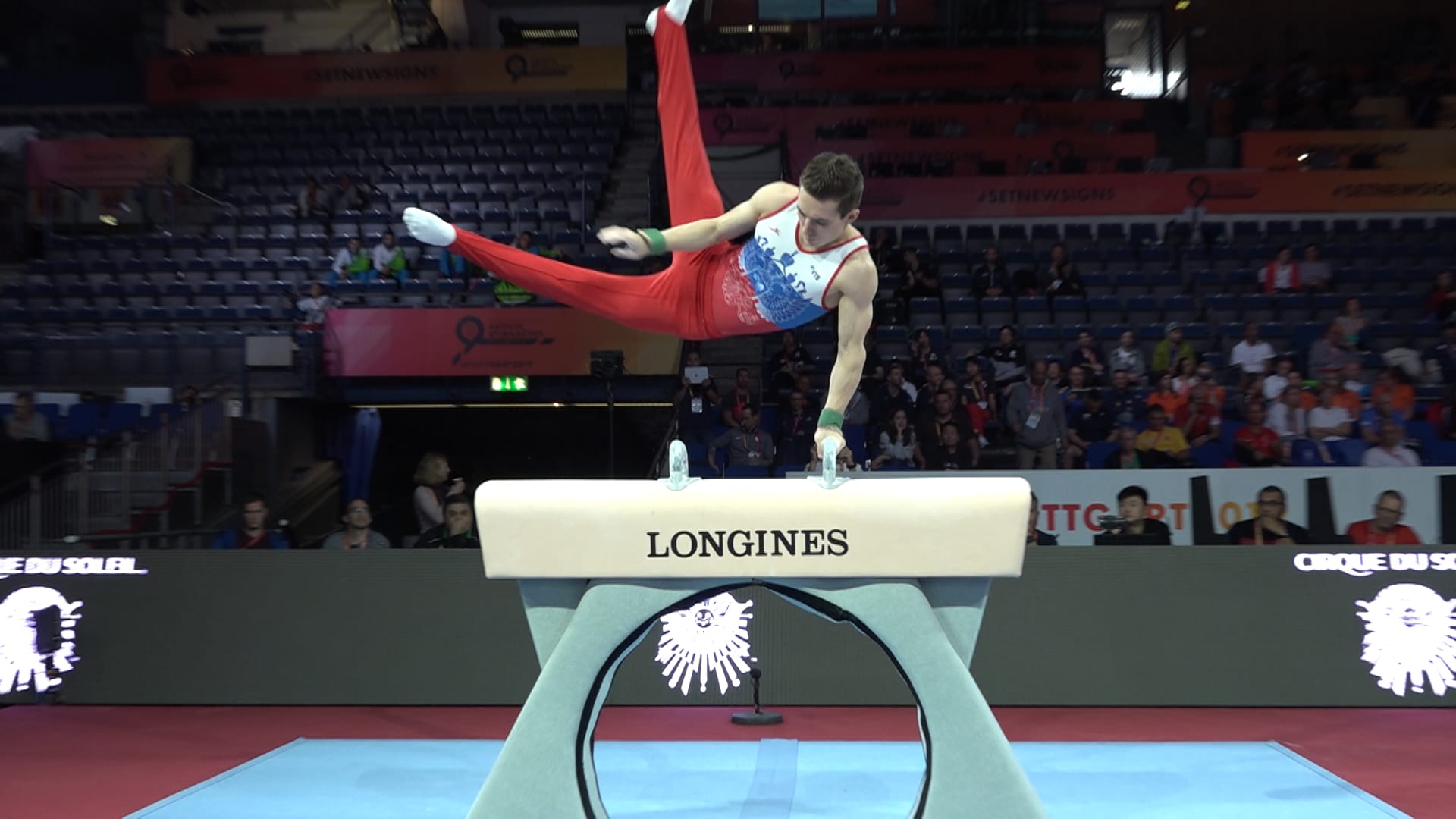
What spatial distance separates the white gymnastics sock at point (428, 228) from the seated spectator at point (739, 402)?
4.68 metres

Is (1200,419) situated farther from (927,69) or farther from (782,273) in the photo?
(927,69)

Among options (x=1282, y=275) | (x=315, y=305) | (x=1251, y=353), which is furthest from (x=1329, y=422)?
(x=315, y=305)

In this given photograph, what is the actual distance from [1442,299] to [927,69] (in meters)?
7.10

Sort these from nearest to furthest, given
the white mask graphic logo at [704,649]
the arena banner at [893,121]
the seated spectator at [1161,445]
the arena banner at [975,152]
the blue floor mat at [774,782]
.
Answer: the blue floor mat at [774,782], the white mask graphic logo at [704,649], the seated spectator at [1161,445], the arena banner at [975,152], the arena banner at [893,121]

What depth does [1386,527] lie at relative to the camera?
6469 mm

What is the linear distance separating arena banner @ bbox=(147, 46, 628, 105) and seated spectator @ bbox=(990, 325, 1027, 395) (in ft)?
28.1

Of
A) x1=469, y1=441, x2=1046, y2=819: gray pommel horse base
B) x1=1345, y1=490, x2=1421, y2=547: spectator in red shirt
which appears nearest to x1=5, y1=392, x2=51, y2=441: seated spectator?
x1=469, y1=441, x2=1046, y2=819: gray pommel horse base

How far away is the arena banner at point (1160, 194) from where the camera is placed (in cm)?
1295

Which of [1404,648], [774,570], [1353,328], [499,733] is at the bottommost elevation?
[499,733]

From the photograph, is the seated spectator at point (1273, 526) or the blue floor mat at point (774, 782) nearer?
the blue floor mat at point (774, 782)

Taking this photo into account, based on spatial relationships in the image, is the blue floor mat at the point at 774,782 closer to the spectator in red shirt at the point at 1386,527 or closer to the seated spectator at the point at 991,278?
the spectator in red shirt at the point at 1386,527

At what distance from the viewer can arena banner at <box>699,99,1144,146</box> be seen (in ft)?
45.7

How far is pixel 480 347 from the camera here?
9.88 m

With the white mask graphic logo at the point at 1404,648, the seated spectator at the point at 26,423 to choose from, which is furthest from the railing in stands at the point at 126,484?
the white mask graphic logo at the point at 1404,648
